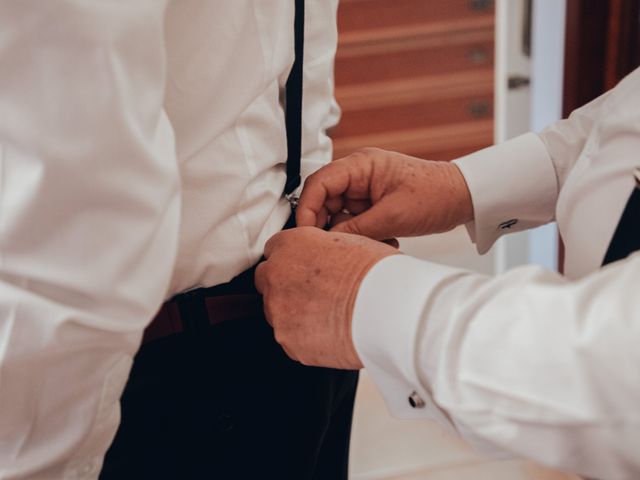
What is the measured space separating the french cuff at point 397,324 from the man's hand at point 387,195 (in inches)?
8.3

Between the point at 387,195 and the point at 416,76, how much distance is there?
1.62 metres

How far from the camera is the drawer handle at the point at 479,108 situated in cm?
247

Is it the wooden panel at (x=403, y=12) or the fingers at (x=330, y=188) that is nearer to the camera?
the fingers at (x=330, y=188)

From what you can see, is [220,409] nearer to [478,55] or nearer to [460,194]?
[460,194]

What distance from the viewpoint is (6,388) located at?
1.74 ft

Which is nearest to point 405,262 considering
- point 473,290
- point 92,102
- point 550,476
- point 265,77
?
point 473,290

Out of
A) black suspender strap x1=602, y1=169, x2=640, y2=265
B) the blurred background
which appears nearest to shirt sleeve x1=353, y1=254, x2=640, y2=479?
black suspender strap x1=602, y1=169, x2=640, y2=265

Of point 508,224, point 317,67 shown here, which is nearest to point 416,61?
point 508,224

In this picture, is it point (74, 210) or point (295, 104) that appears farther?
point (295, 104)

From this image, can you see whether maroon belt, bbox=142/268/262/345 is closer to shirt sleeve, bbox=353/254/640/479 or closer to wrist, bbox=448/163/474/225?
shirt sleeve, bbox=353/254/640/479

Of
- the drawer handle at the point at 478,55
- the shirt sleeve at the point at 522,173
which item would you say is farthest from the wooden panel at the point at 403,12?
the shirt sleeve at the point at 522,173

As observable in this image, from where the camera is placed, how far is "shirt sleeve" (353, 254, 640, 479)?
1.62ft

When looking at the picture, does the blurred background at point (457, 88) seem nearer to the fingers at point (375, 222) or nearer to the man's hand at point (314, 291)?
the fingers at point (375, 222)

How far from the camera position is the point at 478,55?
A: 238 cm
